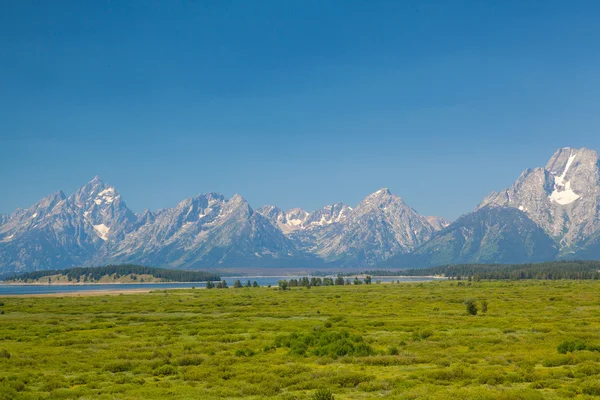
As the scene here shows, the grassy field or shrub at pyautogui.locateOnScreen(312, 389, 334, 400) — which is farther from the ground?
shrub at pyautogui.locateOnScreen(312, 389, 334, 400)

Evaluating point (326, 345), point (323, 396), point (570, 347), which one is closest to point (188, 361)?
point (326, 345)

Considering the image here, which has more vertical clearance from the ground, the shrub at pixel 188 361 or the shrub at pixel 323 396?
the shrub at pixel 323 396

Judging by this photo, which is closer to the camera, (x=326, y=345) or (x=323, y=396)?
(x=323, y=396)

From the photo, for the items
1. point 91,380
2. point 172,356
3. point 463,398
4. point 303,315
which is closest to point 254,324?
point 303,315

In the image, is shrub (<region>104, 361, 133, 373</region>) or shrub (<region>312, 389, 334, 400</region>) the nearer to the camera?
shrub (<region>312, 389, 334, 400</region>)

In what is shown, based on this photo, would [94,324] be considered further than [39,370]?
Yes

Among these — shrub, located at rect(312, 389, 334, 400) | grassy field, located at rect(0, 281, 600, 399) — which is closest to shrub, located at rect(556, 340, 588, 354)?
grassy field, located at rect(0, 281, 600, 399)

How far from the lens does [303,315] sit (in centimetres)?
10000

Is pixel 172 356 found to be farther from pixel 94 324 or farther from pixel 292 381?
pixel 94 324

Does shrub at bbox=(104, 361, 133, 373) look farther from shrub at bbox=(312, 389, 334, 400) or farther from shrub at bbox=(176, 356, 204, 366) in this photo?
shrub at bbox=(312, 389, 334, 400)

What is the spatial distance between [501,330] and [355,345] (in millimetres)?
24671

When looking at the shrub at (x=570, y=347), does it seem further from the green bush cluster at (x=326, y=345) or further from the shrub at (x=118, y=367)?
the shrub at (x=118, y=367)

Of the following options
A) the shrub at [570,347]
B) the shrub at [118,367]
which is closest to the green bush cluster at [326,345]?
the shrub at [118,367]

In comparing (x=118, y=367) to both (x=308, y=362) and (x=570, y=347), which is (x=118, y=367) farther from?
(x=570, y=347)
